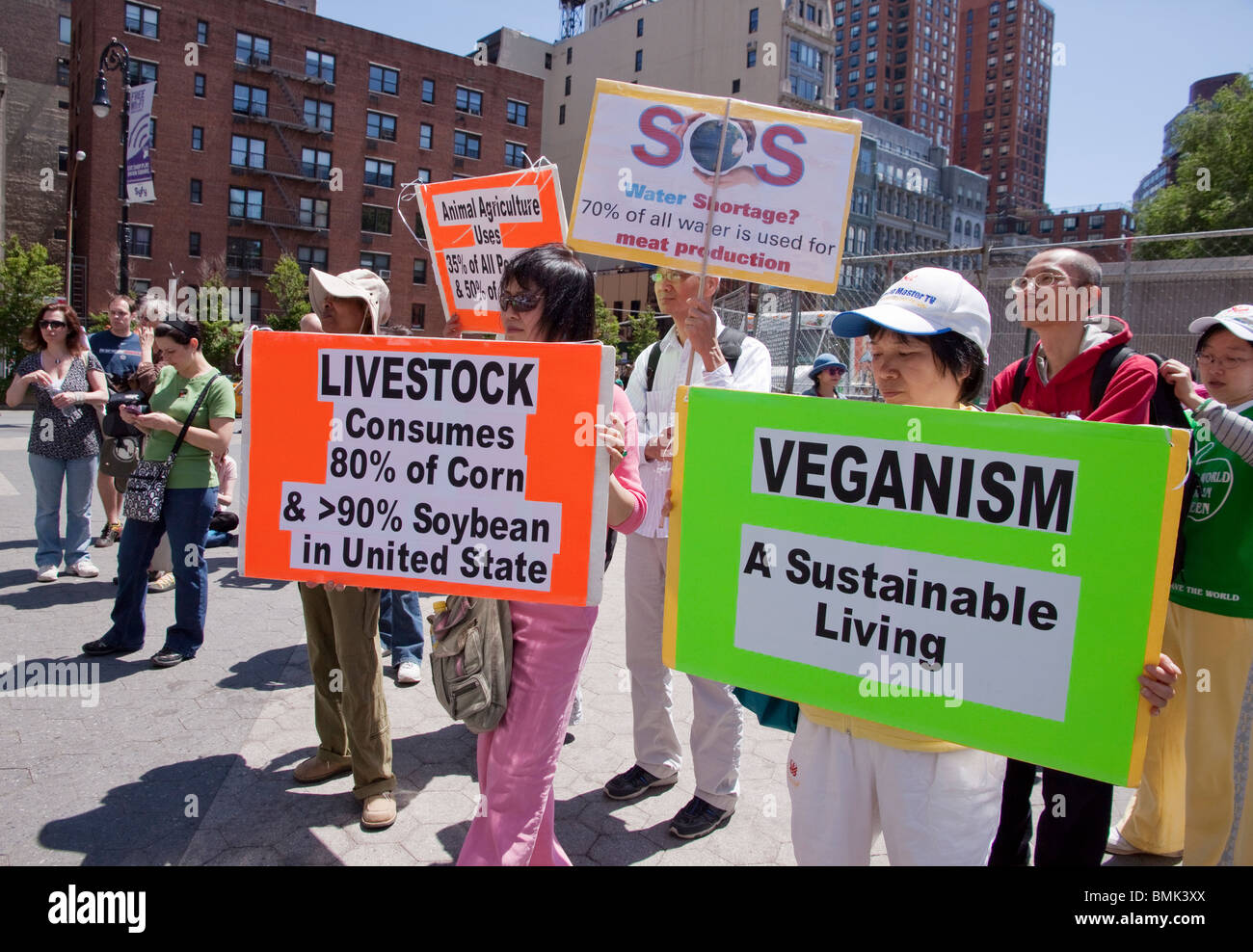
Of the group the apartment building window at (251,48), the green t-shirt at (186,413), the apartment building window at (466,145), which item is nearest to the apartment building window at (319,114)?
the apartment building window at (251,48)

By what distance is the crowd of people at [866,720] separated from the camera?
6.47 feet

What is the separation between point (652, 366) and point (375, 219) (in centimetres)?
5110

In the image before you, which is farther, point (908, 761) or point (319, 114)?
point (319, 114)

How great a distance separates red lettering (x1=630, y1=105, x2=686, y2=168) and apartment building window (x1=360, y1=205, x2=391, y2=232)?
50509 mm

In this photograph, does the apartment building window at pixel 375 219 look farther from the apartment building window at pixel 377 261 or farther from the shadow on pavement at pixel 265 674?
the shadow on pavement at pixel 265 674

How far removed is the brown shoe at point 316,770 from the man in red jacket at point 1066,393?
2843mm

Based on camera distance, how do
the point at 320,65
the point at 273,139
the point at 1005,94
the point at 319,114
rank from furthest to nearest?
the point at 1005,94 → the point at 319,114 → the point at 320,65 → the point at 273,139

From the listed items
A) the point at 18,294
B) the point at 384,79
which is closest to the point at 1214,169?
the point at 384,79

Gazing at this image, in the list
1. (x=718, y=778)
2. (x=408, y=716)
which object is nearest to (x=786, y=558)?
(x=718, y=778)

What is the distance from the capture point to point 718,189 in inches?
132

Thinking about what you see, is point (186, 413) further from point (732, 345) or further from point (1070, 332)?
point (1070, 332)

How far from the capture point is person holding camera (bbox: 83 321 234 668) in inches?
194

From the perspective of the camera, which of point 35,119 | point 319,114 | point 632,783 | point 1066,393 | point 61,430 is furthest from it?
point 35,119

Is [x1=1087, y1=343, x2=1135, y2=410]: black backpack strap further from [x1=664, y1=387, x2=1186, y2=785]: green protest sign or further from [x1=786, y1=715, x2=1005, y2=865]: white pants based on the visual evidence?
[x1=786, y1=715, x2=1005, y2=865]: white pants
